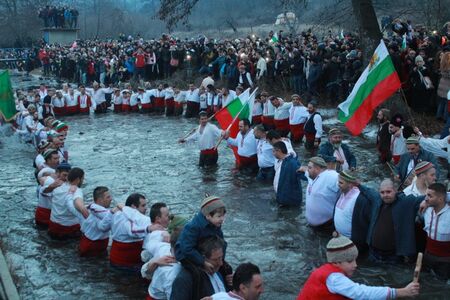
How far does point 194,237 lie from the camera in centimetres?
518

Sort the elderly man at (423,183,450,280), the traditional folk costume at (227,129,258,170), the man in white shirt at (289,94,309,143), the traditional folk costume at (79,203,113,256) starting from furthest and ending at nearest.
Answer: the man in white shirt at (289,94,309,143)
the traditional folk costume at (227,129,258,170)
the traditional folk costume at (79,203,113,256)
the elderly man at (423,183,450,280)

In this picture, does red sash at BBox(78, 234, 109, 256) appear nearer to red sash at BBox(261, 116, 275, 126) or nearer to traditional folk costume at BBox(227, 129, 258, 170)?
traditional folk costume at BBox(227, 129, 258, 170)

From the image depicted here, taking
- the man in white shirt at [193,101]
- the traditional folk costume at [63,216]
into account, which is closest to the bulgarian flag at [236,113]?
the traditional folk costume at [63,216]

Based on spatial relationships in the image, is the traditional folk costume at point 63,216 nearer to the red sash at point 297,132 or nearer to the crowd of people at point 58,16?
the red sash at point 297,132

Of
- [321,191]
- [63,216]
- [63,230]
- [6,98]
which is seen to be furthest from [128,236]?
[6,98]

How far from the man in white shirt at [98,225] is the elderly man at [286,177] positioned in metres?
3.05

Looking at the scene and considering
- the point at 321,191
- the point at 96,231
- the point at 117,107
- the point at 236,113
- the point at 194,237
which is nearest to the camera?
the point at 194,237

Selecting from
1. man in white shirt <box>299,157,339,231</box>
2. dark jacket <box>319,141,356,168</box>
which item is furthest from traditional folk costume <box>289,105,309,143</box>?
man in white shirt <box>299,157,339,231</box>

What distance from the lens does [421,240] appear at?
7.25 metres

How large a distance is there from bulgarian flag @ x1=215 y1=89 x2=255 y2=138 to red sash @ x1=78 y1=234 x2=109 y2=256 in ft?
16.5

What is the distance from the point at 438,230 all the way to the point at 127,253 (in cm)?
386

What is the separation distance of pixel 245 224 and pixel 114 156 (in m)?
7.47

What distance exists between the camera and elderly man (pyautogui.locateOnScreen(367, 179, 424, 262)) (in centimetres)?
704

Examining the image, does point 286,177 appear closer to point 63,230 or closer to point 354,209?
point 354,209
